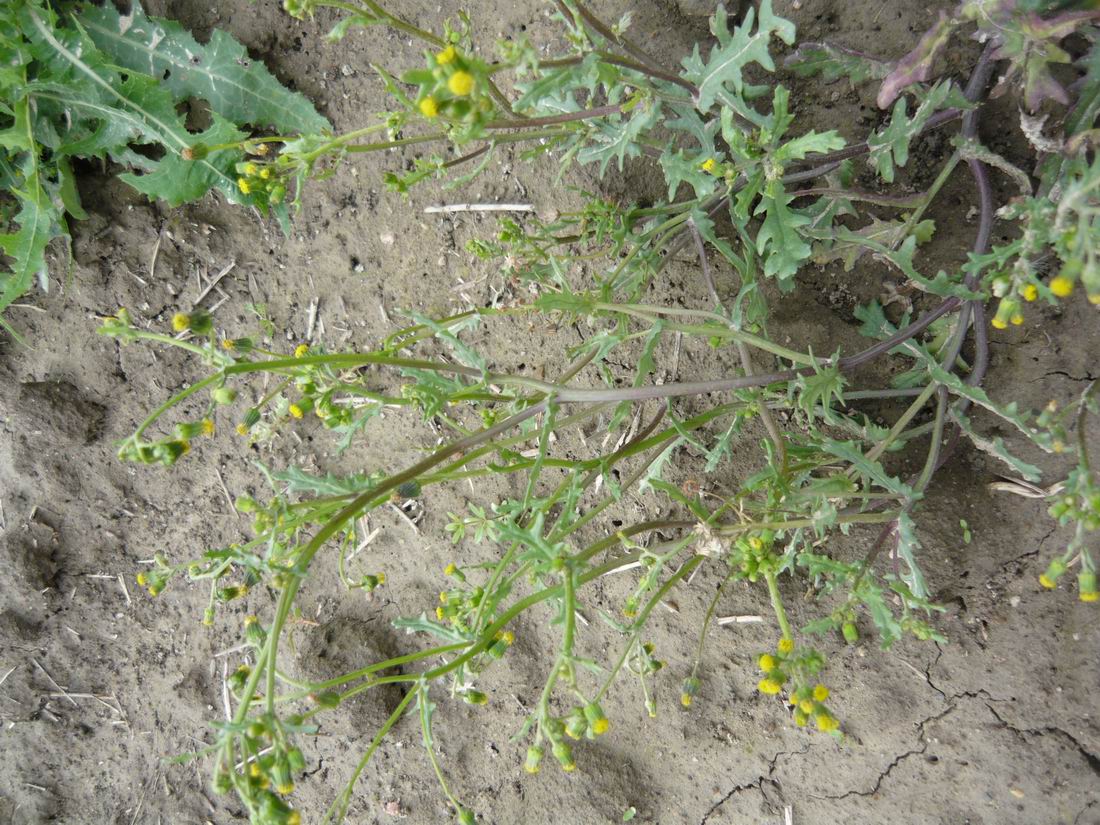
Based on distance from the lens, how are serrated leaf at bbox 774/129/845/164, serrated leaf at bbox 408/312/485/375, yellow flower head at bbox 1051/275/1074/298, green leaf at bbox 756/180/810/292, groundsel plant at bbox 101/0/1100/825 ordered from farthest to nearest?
green leaf at bbox 756/180/810/292, serrated leaf at bbox 408/312/485/375, serrated leaf at bbox 774/129/845/164, groundsel plant at bbox 101/0/1100/825, yellow flower head at bbox 1051/275/1074/298

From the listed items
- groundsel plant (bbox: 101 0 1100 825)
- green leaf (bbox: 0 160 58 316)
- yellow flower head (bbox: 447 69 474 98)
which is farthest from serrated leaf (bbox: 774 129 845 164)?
green leaf (bbox: 0 160 58 316)

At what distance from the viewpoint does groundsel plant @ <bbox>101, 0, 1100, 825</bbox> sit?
1.74 metres

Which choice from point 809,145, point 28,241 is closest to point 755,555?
point 809,145

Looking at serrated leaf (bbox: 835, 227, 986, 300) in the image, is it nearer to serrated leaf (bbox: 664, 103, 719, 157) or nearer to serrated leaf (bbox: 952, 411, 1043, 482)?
serrated leaf (bbox: 952, 411, 1043, 482)

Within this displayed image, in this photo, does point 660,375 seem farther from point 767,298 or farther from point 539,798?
point 539,798

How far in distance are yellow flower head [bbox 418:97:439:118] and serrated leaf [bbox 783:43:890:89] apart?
5.05 feet

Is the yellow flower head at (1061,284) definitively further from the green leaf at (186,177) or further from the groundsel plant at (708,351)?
the green leaf at (186,177)

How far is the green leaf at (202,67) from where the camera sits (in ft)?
10.1

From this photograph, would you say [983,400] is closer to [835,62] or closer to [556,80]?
[835,62]

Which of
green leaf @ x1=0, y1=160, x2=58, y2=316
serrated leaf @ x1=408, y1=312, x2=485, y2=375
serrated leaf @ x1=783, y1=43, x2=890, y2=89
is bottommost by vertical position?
green leaf @ x1=0, y1=160, x2=58, y2=316

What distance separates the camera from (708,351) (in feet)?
9.62

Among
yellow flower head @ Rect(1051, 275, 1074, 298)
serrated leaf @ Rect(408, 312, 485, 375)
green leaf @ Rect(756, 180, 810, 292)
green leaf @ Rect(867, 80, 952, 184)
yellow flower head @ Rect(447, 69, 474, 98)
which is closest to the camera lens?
yellow flower head @ Rect(447, 69, 474, 98)

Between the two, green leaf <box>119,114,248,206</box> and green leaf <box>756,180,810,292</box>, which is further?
green leaf <box>119,114,248,206</box>

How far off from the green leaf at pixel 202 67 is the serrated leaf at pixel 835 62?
1.87 metres
